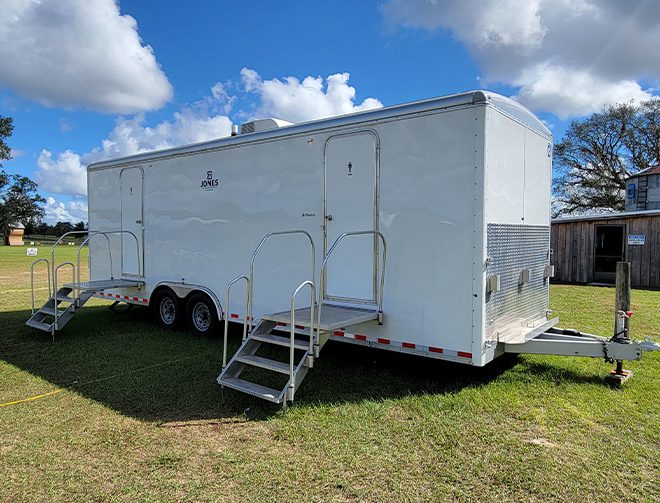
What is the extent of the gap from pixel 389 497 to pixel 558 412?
215cm

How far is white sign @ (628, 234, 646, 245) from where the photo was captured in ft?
49.5

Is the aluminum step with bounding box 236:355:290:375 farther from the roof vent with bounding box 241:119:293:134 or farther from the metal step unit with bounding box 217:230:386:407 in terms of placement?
the roof vent with bounding box 241:119:293:134

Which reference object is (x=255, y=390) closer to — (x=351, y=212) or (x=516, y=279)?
(x=351, y=212)

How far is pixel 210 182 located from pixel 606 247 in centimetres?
1651

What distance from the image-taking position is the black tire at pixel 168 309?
7796 millimetres

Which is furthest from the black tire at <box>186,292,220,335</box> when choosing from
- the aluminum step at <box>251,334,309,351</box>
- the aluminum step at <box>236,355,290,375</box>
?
the aluminum step at <box>236,355,290,375</box>

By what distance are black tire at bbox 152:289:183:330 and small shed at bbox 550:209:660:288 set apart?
1337 centimetres

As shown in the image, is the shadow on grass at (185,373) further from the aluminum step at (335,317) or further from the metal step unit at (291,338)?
the aluminum step at (335,317)

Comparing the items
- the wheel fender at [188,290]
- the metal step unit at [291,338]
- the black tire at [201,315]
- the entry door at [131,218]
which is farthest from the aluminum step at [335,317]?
the entry door at [131,218]

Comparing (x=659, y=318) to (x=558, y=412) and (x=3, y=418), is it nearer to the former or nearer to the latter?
(x=558, y=412)

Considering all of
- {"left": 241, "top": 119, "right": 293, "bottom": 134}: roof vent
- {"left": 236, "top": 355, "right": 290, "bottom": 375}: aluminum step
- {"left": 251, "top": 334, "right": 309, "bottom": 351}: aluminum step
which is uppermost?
{"left": 241, "top": 119, "right": 293, "bottom": 134}: roof vent

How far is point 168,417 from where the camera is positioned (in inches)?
179

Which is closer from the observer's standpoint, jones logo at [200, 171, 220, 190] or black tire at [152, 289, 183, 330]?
jones logo at [200, 171, 220, 190]

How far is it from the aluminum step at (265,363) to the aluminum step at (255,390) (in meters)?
0.18
